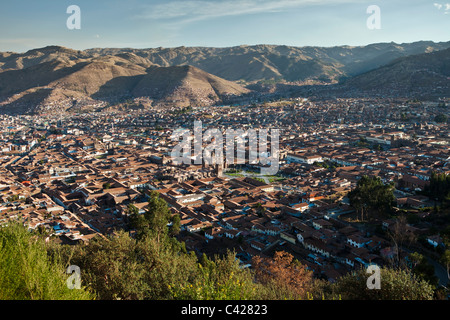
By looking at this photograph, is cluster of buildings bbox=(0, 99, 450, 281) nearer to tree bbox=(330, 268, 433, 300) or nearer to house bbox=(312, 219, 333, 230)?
house bbox=(312, 219, 333, 230)

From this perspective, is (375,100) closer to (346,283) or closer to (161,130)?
(161,130)

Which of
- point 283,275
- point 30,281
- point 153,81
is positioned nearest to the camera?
point 30,281

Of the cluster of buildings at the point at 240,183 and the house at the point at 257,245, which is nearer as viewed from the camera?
the house at the point at 257,245

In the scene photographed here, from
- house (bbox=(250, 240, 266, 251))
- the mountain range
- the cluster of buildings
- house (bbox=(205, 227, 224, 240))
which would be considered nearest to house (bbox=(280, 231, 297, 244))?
the cluster of buildings

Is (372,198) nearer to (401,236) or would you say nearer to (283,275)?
(401,236)

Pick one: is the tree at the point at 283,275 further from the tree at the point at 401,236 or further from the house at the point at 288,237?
the tree at the point at 401,236

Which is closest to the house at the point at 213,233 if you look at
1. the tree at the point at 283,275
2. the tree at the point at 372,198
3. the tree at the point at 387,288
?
the tree at the point at 283,275

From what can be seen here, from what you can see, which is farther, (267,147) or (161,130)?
(161,130)

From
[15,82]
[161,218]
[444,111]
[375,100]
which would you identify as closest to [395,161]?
[161,218]

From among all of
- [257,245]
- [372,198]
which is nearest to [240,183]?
[372,198]

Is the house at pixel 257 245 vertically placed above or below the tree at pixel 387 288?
below

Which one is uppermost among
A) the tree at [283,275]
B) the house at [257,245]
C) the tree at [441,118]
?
the tree at [441,118]
